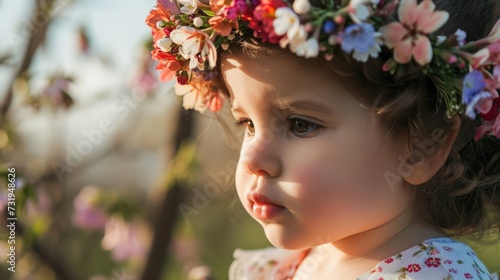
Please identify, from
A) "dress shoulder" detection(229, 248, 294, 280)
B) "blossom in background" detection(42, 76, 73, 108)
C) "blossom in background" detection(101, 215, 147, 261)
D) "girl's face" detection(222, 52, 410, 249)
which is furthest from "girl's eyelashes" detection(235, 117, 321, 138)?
"blossom in background" detection(101, 215, 147, 261)

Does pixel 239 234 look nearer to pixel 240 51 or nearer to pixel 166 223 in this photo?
pixel 166 223

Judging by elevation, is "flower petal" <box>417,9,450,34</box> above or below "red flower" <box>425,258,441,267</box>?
above

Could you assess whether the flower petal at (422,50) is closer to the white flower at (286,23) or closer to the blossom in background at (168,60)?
the white flower at (286,23)

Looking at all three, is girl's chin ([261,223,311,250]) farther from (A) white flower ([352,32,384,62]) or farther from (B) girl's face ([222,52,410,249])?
(A) white flower ([352,32,384,62])

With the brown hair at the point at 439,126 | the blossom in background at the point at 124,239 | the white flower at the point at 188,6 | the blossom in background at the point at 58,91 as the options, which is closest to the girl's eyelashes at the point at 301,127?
the brown hair at the point at 439,126

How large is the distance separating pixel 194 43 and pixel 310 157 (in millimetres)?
351

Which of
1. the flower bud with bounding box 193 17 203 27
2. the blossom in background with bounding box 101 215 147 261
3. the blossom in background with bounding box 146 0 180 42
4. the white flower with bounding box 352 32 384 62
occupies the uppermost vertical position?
the white flower with bounding box 352 32 384 62

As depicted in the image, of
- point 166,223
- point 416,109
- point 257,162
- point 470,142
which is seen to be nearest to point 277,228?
point 257,162

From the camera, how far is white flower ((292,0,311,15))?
1.54 metres

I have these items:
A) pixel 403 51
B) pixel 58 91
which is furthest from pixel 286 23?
pixel 58 91

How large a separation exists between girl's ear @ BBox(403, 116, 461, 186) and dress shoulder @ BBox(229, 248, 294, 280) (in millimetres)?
528

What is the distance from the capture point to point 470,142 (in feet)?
6.18

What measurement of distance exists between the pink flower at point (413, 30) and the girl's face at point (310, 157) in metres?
0.16

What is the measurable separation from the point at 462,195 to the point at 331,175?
464mm
